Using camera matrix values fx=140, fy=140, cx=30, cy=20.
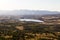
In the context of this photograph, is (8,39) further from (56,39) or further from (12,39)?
(56,39)

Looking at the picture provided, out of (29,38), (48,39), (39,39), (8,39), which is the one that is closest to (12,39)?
(8,39)

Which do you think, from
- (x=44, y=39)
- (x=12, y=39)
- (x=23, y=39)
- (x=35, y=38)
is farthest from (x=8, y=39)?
(x=44, y=39)

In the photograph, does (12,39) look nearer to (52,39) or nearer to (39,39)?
(39,39)

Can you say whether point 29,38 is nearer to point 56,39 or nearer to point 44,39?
point 44,39

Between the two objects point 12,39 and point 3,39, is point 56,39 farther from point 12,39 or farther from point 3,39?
point 3,39

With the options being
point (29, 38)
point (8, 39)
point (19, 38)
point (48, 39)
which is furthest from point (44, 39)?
point (8, 39)
